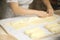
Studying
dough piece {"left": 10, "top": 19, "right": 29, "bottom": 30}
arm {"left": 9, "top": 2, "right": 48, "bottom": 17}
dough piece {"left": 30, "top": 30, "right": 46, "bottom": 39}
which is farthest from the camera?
arm {"left": 9, "top": 2, "right": 48, "bottom": 17}

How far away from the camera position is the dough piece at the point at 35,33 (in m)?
0.86

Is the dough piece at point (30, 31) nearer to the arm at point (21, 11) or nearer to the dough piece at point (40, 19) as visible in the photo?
the dough piece at point (40, 19)

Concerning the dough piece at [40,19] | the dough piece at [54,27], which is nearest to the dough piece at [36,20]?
the dough piece at [40,19]

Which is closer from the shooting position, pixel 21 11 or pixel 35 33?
pixel 35 33

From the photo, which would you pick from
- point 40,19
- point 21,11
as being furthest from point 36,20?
point 21,11

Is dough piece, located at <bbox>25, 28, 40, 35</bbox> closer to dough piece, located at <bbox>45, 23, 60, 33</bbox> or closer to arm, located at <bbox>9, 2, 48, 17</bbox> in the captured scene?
dough piece, located at <bbox>45, 23, 60, 33</bbox>

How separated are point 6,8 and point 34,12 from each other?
395 mm

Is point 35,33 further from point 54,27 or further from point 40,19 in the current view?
point 40,19

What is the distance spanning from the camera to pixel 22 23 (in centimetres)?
106

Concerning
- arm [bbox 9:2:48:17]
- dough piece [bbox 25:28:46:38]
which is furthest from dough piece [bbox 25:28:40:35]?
arm [bbox 9:2:48:17]

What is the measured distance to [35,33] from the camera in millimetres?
888

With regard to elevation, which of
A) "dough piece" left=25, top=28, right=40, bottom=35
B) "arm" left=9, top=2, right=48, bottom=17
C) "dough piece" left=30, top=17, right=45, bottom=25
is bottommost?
"dough piece" left=25, top=28, right=40, bottom=35

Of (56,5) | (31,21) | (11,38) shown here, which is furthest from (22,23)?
(56,5)

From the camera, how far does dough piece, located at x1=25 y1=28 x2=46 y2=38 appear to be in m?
0.86
